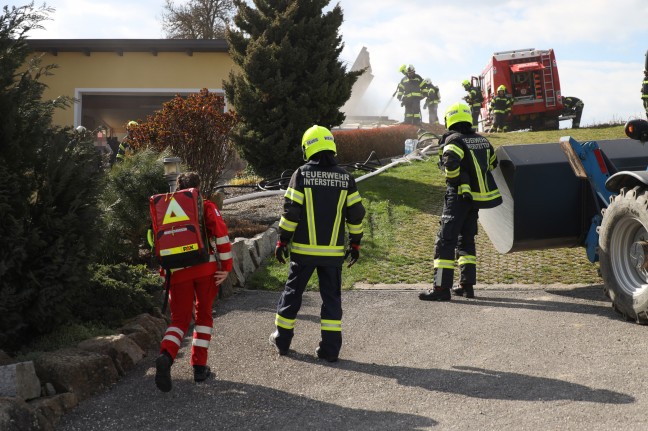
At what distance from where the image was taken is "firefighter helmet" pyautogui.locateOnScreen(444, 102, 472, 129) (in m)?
8.69

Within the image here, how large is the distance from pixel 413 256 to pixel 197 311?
16.3 feet

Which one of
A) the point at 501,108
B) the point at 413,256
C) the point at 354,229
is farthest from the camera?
the point at 501,108

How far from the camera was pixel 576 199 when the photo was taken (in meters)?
8.38

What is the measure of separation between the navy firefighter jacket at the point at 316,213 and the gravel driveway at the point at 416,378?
82 centimetres

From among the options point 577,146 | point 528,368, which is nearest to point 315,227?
point 528,368

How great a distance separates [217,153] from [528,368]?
8470 mm

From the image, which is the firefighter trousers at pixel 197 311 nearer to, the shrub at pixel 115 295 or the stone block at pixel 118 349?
the stone block at pixel 118 349

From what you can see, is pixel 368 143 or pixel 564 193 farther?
pixel 368 143

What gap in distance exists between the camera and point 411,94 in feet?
96.6

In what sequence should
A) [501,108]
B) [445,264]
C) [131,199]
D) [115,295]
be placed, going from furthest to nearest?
[501,108] → [131,199] → [445,264] → [115,295]

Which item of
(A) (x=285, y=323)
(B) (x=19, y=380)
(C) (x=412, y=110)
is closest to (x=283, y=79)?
(A) (x=285, y=323)

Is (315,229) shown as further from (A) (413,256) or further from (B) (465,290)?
(A) (413,256)

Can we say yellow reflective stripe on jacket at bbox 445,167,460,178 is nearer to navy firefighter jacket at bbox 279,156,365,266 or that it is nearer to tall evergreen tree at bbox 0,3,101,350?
navy firefighter jacket at bbox 279,156,365,266

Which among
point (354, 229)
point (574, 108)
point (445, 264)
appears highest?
point (574, 108)
